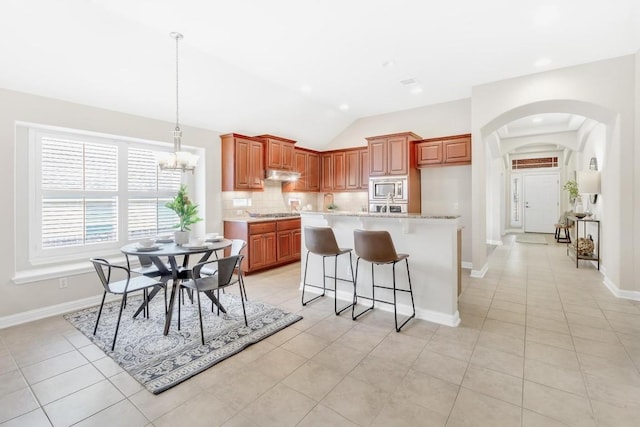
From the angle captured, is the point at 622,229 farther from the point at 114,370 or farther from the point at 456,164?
the point at 114,370

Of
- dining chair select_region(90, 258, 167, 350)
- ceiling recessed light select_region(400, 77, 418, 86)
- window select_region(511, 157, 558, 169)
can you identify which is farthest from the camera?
window select_region(511, 157, 558, 169)

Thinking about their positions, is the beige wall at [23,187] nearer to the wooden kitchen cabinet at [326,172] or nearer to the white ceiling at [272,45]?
the white ceiling at [272,45]

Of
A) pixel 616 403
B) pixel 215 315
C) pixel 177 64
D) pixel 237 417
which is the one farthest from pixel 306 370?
pixel 177 64

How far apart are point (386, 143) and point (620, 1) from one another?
133 inches

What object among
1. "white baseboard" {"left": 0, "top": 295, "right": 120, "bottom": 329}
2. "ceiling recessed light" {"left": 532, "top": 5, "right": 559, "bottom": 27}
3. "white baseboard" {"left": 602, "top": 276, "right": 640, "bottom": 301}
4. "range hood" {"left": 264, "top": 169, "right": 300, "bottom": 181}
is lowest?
"white baseboard" {"left": 0, "top": 295, "right": 120, "bottom": 329}

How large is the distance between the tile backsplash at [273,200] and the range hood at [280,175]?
1.42ft

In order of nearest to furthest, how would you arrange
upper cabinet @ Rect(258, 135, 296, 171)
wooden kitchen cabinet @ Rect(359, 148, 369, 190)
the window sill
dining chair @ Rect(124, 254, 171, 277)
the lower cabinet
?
1. the window sill
2. dining chair @ Rect(124, 254, 171, 277)
3. the lower cabinet
4. upper cabinet @ Rect(258, 135, 296, 171)
5. wooden kitchen cabinet @ Rect(359, 148, 369, 190)

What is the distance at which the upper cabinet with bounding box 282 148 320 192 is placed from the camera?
21.9 ft

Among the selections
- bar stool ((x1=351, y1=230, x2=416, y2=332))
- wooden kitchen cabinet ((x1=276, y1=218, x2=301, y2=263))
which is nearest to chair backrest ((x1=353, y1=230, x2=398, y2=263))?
bar stool ((x1=351, y1=230, x2=416, y2=332))

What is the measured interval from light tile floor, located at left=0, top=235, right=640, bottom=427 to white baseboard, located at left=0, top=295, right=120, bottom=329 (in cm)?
15

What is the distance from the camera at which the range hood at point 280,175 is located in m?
5.88

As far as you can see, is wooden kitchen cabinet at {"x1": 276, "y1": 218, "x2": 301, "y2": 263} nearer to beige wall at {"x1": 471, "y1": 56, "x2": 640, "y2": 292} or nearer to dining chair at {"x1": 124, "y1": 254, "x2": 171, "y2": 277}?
dining chair at {"x1": 124, "y1": 254, "x2": 171, "y2": 277}

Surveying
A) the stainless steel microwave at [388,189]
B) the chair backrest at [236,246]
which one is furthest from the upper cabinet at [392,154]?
the chair backrest at [236,246]

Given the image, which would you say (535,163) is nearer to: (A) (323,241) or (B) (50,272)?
(A) (323,241)
